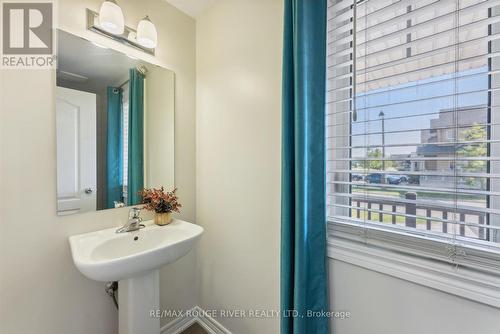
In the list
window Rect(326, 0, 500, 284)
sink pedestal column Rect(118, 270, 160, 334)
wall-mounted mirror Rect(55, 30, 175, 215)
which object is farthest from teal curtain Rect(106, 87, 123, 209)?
window Rect(326, 0, 500, 284)

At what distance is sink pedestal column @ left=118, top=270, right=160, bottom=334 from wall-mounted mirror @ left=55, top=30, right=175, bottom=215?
0.45m

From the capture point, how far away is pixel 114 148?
4.32 feet

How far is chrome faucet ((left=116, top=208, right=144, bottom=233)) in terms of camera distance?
1.25 meters

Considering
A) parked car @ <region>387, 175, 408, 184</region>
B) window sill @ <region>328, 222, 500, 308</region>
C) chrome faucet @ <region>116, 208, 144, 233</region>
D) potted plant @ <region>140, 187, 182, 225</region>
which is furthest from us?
potted plant @ <region>140, 187, 182, 225</region>

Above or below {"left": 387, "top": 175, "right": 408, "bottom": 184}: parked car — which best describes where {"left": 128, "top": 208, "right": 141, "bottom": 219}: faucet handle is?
below

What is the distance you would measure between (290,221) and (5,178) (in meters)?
1.28

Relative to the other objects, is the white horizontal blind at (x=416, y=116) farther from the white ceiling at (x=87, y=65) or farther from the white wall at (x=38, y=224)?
the white wall at (x=38, y=224)

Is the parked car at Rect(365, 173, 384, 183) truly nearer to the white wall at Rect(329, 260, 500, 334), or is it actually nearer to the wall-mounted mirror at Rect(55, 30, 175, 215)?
the white wall at Rect(329, 260, 500, 334)

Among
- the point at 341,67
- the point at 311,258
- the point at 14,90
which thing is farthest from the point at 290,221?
the point at 14,90

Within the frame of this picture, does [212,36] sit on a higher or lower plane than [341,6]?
higher

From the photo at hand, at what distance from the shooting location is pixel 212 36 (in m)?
1.59

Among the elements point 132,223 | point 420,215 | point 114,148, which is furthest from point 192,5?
point 420,215

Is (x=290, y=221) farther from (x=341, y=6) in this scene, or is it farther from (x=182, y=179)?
(x=341, y=6)

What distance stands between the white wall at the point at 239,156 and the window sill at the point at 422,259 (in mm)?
391
